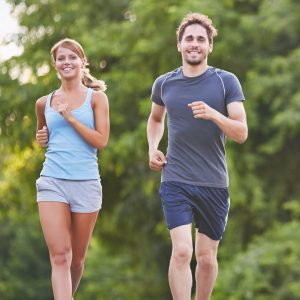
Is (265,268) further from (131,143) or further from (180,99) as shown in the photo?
(180,99)

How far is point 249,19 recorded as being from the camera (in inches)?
623

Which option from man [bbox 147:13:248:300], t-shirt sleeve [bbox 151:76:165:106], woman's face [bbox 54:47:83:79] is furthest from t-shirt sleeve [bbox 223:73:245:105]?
woman's face [bbox 54:47:83:79]

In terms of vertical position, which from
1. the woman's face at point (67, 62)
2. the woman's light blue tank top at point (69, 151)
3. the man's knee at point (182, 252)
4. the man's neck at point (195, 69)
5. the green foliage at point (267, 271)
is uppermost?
the woman's face at point (67, 62)

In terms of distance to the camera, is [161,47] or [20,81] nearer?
[161,47]

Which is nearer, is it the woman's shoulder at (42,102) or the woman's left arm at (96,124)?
the woman's left arm at (96,124)

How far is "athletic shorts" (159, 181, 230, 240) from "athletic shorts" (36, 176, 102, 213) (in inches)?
17.2

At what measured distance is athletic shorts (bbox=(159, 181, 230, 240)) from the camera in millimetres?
5551

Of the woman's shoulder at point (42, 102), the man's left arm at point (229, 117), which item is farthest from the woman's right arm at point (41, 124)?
the man's left arm at point (229, 117)

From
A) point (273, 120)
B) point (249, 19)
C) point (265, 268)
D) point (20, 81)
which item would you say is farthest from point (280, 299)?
point (20, 81)

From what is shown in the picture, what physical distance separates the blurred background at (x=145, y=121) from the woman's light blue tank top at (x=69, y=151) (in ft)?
32.7

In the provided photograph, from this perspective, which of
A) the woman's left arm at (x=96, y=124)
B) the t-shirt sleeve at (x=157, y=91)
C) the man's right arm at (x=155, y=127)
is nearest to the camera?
the woman's left arm at (x=96, y=124)

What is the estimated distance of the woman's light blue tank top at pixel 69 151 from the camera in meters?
5.34

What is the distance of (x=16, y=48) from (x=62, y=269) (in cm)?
1408

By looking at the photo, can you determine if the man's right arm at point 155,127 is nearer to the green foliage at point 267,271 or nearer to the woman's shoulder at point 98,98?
the woman's shoulder at point 98,98
